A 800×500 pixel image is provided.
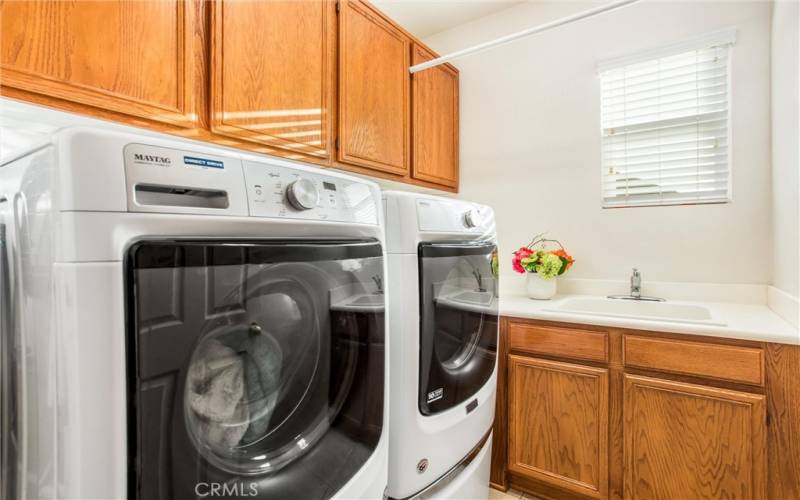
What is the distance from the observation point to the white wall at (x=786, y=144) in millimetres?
1498

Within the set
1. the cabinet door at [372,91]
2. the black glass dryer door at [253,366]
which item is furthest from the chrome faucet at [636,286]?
the black glass dryer door at [253,366]

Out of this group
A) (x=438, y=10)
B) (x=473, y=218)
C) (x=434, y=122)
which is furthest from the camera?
(x=438, y=10)

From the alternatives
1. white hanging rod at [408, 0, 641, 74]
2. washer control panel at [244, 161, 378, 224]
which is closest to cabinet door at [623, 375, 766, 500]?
washer control panel at [244, 161, 378, 224]

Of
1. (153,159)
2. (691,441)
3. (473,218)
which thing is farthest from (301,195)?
(691,441)

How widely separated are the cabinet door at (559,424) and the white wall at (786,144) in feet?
2.87

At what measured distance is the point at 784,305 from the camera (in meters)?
1.58

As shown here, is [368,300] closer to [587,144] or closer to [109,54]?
[109,54]

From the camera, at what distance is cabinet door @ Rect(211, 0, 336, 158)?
1.33m

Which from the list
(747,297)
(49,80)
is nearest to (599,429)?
(747,297)

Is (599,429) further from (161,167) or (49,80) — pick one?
(49,80)

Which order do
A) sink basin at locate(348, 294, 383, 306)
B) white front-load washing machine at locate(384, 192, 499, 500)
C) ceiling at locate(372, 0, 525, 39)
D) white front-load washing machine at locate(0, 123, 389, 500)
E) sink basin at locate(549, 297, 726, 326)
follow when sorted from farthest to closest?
ceiling at locate(372, 0, 525, 39), sink basin at locate(549, 297, 726, 326), white front-load washing machine at locate(384, 192, 499, 500), sink basin at locate(348, 294, 383, 306), white front-load washing machine at locate(0, 123, 389, 500)

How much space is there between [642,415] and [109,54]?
223 centimetres

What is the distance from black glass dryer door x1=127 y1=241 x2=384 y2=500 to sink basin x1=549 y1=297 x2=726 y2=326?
1287 millimetres

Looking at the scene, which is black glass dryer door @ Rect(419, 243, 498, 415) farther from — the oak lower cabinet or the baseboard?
the baseboard
